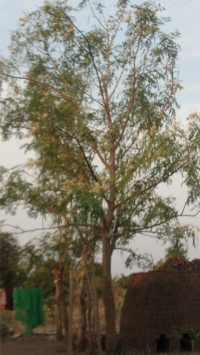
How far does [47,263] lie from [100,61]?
4.40 m

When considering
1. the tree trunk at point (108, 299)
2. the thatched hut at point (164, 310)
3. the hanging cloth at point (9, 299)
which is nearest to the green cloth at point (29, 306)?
the hanging cloth at point (9, 299)

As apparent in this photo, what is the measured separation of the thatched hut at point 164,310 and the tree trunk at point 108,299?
0.95 meters

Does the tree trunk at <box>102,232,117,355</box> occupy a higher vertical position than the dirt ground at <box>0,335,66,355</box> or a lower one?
higher

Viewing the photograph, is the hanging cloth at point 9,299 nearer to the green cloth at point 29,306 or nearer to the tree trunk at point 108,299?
the green cloth at point 29,306

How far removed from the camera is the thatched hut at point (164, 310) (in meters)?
11.5

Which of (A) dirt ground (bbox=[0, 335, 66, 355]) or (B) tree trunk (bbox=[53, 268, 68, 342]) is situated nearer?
(A) dirt ground (bbox=[0, 335, 66, 355])

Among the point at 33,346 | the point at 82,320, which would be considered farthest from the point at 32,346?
the point at 82,320

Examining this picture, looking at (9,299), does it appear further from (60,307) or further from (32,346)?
(60,307)

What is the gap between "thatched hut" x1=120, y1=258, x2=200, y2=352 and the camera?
1149cm

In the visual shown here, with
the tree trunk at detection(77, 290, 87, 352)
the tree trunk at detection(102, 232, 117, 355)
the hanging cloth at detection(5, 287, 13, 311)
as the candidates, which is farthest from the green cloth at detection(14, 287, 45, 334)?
the tree trunk at detection(102, 232, 117, 355)

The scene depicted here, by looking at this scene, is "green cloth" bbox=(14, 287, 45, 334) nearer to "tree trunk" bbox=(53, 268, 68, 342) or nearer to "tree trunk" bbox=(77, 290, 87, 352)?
"tree trunk" bbox=(77, 290, 87, 352)

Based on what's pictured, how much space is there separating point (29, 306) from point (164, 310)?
2.96 m

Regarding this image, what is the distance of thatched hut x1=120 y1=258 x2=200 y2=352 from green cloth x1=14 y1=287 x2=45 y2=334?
6.78 feet

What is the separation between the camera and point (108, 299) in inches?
424
